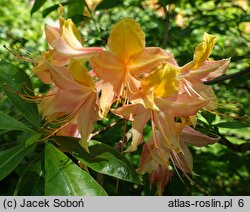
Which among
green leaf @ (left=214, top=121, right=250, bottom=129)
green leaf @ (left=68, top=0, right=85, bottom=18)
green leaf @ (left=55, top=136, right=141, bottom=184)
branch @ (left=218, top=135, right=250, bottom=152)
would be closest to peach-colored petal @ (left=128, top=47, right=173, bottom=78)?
green leaf @ (left=55, top=136, right=141, bottom=184)

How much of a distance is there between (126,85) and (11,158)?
366 millimetres

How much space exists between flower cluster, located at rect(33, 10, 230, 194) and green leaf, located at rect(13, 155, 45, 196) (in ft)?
0.46

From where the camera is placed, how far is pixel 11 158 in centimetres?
119

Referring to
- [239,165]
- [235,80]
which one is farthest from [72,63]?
[239,165]

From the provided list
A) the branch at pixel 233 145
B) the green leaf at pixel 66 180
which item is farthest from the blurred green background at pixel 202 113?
the green leaf at pixel 66 180

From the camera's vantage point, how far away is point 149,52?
1.11m

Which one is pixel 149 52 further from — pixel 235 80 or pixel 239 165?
pixel 239 165

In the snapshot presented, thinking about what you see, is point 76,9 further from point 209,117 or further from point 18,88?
point 209,117

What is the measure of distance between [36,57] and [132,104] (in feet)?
1.24

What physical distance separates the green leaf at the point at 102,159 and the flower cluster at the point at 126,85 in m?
0.04

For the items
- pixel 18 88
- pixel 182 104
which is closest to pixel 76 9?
pixel 18 88

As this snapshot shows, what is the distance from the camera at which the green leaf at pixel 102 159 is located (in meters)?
1.13

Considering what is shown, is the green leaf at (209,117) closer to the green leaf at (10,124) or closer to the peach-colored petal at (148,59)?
the peach-colored petal at (148,59)

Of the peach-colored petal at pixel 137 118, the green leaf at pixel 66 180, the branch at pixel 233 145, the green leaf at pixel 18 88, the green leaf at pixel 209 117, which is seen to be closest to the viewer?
the green leaf at pixel 66 180
